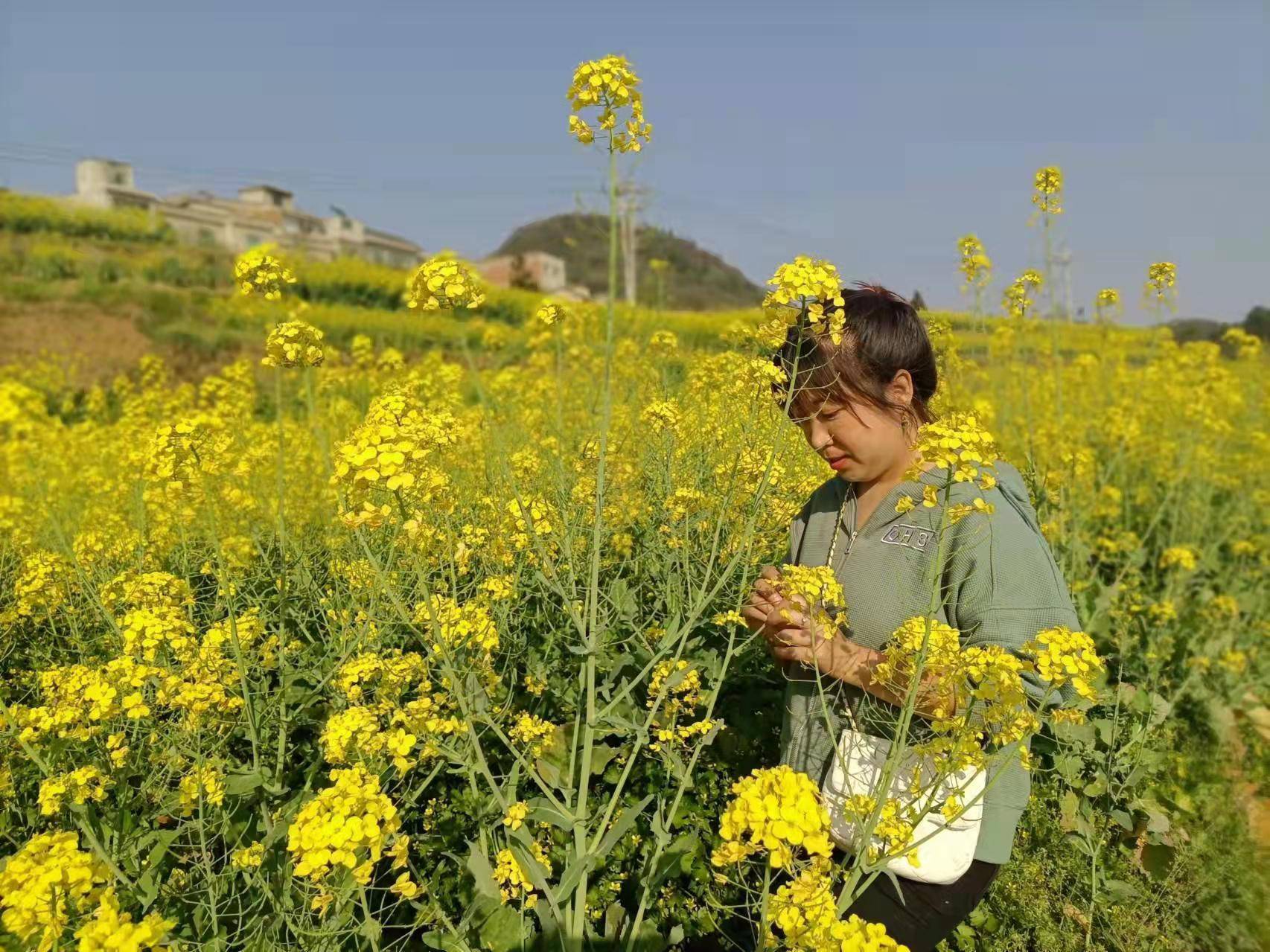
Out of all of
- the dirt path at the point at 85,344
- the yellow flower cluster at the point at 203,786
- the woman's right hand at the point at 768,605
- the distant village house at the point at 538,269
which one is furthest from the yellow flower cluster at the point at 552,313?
the distant village house at the point at 538,269

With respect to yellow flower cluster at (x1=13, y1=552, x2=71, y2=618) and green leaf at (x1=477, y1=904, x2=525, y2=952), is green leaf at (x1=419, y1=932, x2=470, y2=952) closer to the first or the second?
green leaf at (x1=477, y1=904, x2=525, y2=952)

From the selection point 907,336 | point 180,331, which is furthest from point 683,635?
point 180,331

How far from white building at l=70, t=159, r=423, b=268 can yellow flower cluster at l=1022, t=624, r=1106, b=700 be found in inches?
1244

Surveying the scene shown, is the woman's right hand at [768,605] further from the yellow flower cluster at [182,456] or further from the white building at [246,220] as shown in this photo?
the white building at [246,220]

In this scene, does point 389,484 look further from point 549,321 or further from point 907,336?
point 907,336

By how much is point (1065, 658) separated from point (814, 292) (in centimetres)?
85

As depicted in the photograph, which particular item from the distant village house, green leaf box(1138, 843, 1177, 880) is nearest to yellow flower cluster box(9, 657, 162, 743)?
green leaf box(1138, 843, 1177, 880)

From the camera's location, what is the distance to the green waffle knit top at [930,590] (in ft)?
5.44

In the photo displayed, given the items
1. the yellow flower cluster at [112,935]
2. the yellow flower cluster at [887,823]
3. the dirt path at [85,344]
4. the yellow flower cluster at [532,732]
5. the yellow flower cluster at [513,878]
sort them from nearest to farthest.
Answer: the yellow flower cluster at [112,935] → the yellow flower cluster at [887,823] → the yellow flower cluster at [513,878] → the yellow flower cluster at [532,732] → the dirt path at [85,344]

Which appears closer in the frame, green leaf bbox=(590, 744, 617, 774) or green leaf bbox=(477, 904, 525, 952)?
green leaf bbox=(477, 904, 525, 952)

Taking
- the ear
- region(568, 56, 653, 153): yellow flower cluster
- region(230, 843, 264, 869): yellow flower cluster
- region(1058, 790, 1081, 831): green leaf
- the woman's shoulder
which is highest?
region(568, 56, 653, 153): yellow flower cluster

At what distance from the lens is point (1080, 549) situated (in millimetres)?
3592

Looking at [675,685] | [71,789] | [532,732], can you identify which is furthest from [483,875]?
[71,789]

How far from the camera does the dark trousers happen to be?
5.91 feet
